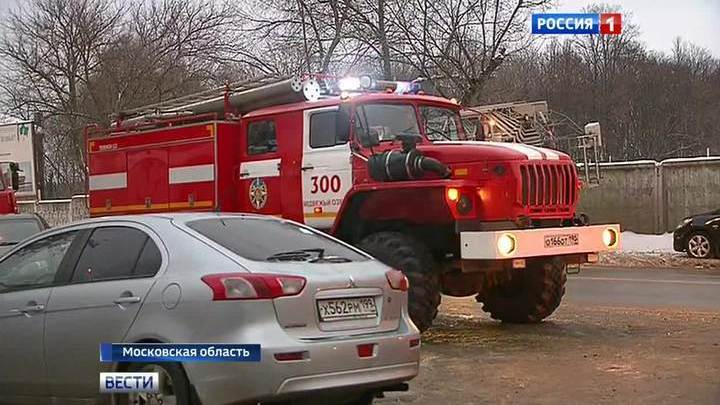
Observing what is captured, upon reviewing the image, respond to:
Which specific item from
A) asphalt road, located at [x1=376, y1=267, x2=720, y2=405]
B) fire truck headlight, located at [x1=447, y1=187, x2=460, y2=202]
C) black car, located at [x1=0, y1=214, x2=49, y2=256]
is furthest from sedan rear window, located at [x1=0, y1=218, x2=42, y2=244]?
fire truck headlight, located at [x1=447, y1=187, x2=460, y2=202]

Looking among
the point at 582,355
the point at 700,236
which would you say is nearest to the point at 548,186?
the point at 582,355

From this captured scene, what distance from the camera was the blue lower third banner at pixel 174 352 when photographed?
5.41 metres

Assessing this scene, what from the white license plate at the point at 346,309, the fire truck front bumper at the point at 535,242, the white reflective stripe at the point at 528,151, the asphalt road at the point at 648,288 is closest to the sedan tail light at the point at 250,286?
the white license plate at the point at 346,309

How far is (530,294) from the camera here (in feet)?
36.6

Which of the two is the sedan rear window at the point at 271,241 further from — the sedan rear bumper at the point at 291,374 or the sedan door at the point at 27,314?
the sedan door at the point at 27,314

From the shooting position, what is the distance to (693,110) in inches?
1604

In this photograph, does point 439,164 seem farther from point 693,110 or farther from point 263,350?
point 693,110

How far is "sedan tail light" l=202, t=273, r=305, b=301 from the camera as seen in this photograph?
18.1 feet

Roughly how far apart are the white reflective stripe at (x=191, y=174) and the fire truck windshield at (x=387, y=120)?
2.12 m

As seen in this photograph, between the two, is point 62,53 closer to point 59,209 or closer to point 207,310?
point 59,209

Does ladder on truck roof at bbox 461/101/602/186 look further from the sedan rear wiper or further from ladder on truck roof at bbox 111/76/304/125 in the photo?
the sedan rear wiper

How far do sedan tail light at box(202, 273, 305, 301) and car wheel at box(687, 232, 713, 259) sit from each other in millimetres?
16488

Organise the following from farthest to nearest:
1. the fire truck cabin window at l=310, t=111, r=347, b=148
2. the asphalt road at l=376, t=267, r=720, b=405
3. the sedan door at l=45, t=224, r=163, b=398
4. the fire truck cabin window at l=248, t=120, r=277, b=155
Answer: the fire truck cabin window at l=248, t=120, r=277, b=155 → the fire truck cabin window at l=310, t=111, r=347, b=148 → the asphalt road at l=376, t=267, r=720, b=405 → the sedan door at l=45, t=224, r=163, b=398

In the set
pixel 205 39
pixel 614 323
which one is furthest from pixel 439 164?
pixel 205 39
